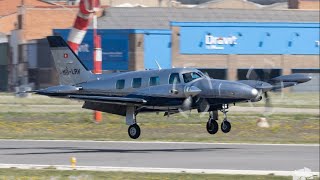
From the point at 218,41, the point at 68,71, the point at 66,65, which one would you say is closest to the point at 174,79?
the point at 68,71

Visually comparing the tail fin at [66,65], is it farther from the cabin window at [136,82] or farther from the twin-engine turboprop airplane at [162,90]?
the cabin window at [136,82]

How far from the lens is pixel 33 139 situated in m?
61.3

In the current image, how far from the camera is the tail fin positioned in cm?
4734

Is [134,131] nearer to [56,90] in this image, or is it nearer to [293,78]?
[56,90]

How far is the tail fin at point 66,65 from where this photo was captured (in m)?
47.3

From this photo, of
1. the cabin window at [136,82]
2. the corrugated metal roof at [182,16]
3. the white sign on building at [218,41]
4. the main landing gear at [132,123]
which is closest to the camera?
the cabin window at [136,82]

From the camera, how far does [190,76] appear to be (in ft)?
153

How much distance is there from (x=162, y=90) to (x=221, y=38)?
229ft

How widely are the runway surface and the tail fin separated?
14.6 ft

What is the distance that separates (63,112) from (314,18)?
2353 inches

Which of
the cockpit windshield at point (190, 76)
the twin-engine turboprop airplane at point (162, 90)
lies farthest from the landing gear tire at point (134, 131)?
the cockpit windshield at point (190, 76)

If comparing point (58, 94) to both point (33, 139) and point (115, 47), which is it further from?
point (115, 47)

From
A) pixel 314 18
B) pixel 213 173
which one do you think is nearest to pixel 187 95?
pixel 213 173

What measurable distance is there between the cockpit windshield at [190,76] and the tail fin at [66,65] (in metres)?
5.04
